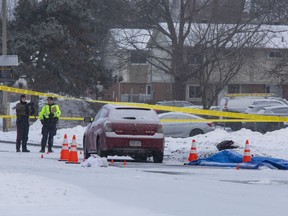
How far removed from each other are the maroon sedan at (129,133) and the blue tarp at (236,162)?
1.15m

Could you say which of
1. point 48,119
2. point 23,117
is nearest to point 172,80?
point 48,119

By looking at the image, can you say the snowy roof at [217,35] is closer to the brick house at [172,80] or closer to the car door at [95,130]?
the brick house at [172,80]

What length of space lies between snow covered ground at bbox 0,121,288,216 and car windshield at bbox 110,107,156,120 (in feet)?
6.24

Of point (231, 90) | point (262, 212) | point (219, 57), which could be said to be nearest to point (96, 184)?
point (262, 212)

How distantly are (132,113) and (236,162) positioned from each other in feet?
9.71

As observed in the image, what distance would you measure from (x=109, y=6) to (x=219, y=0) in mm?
9612

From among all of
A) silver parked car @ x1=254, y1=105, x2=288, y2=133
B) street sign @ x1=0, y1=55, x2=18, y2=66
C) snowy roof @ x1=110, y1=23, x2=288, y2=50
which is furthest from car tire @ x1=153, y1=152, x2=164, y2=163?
snowy roof @ x1=110, y1=23, x2=288, y2=50

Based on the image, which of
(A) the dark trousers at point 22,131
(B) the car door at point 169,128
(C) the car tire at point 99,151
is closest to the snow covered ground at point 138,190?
(C) the car tire at point 99,151

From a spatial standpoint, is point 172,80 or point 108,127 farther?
point 172,80

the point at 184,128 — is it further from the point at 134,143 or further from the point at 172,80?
the point at 172,80

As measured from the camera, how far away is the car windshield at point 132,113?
813 inches

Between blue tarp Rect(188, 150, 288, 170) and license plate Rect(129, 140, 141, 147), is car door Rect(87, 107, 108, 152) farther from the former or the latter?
blue tarp Rect(188, 150, 288, 170)

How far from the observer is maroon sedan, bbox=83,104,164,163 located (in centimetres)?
2023

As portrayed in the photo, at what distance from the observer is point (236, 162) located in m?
20.1
